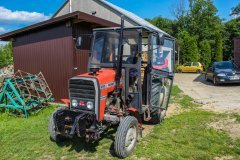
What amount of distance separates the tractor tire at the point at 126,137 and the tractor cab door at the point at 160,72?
1.15 m

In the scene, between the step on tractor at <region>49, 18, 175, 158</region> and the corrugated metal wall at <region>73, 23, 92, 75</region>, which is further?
the corrugated metal wall at <region>73, 23, 92, 75</region>

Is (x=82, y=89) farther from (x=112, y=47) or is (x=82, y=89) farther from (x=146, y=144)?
(x=146, y=144)

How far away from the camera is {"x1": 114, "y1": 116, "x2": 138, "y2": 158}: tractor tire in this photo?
470 centimetres

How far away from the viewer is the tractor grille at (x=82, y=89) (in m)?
4.85

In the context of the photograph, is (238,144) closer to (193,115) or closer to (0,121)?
(193,115)

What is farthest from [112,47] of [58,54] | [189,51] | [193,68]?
[189,51]

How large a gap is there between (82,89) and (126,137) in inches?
46.9

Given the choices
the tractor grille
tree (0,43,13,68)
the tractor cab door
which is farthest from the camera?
tree (0,43,13,68)

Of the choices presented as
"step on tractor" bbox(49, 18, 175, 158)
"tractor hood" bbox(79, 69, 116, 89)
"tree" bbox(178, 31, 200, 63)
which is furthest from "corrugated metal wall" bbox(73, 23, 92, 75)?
"tree" bbox(178, 31, 200, 63)

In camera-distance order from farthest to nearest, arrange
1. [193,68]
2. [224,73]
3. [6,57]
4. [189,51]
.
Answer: [189,51] < [193,68] < [6,57] < [224,73]

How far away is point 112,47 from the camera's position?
5.86 metres

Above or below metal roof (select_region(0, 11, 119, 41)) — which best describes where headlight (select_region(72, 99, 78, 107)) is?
below

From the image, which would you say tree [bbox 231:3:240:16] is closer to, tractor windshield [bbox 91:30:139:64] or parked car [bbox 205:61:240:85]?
parked car [bbox 205:61:240:85]

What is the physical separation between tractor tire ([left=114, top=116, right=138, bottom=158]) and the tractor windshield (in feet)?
4.27
